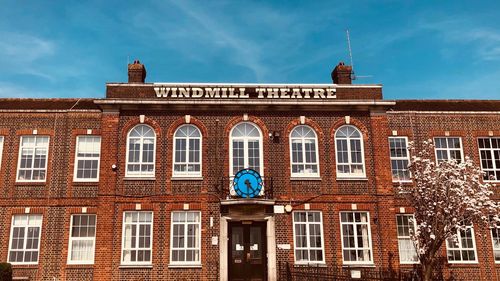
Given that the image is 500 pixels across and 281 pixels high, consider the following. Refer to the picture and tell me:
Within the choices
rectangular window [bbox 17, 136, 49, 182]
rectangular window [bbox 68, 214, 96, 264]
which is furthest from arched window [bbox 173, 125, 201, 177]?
rectangular window [bbox 17, 136, 49, 182]

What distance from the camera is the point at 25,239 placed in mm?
18203

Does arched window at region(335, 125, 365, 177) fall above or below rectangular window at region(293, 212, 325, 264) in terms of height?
above

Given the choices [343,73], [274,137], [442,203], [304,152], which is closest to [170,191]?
[274,137]

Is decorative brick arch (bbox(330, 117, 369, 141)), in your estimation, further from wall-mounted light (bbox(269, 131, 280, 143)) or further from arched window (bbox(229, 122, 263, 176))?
arched window (bbox(229, 122, 263, 176))

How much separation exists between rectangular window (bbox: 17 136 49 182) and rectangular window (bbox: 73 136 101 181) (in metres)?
1.31

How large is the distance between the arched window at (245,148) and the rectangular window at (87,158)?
18.1 feet

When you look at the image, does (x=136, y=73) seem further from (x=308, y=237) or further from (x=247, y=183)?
(x=308, y=237)

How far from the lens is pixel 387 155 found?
19.0 m

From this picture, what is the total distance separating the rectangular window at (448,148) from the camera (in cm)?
1983

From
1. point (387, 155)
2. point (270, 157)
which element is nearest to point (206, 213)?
point (270, 157)

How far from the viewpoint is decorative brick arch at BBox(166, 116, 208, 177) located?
60.5 feet

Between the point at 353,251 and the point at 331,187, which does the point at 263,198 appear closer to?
the point at 331,187

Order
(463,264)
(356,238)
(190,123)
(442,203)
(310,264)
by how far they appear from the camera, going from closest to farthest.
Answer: (442,203)
(310,264)
(356,238)
(463,264)
(190,123)

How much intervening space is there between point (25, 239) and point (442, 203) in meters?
15.8
